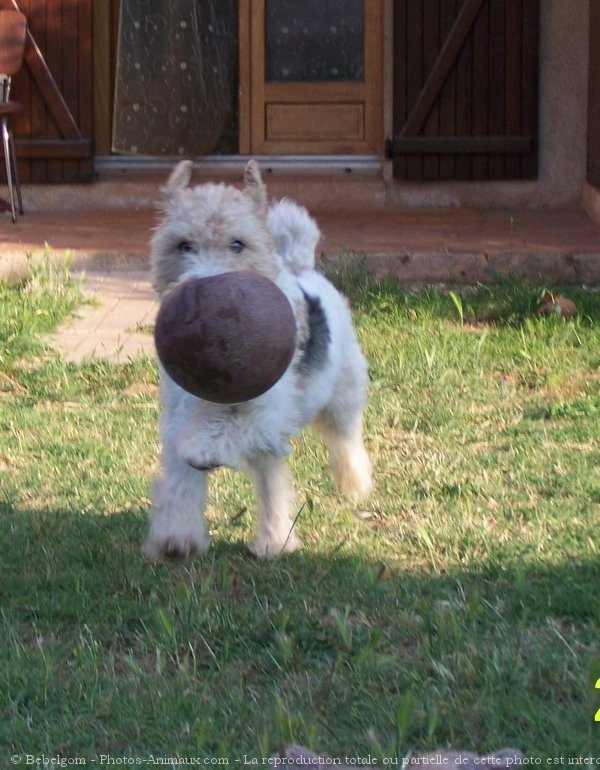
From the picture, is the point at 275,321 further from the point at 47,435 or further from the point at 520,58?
the point at 520,58

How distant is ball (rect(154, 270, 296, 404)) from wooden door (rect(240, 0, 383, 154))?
8.19 meters

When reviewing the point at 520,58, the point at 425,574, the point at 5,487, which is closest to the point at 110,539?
the point at 5,487

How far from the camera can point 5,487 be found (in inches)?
197

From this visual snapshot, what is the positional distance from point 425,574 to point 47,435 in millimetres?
2230

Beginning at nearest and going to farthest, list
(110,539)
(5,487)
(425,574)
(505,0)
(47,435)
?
(425,574) < (110,539) < (5,487) < (47,435) < (505,0)

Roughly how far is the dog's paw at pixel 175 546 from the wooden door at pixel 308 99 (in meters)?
8.08

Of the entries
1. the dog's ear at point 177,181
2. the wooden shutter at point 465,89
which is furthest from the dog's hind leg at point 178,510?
the wooden shutter at point 465,89

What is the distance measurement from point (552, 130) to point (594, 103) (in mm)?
664

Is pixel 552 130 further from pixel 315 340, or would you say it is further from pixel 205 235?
pixel 205 235

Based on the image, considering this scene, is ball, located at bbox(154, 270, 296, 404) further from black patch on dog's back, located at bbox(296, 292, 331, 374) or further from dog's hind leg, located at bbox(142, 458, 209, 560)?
black patch on dog's back, located at bbox(296, 292, 331, 374)

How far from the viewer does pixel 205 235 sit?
369 centimetres

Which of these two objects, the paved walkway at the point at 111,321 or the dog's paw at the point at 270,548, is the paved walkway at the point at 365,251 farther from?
the dog's paw at the point at 270,548

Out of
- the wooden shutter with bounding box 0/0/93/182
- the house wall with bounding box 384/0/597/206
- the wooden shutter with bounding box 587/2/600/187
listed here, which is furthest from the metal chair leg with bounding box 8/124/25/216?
the wooden shutter with bounding box 587/2/600/187

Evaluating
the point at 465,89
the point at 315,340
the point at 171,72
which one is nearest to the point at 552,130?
the point at 465,89
